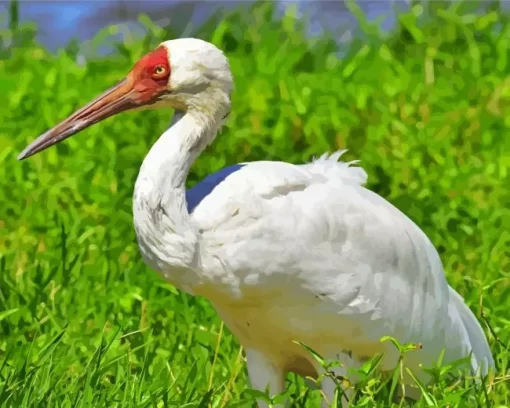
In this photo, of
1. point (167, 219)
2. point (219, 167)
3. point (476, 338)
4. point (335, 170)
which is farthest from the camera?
point (219, 167)

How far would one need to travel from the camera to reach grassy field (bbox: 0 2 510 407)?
4.62m

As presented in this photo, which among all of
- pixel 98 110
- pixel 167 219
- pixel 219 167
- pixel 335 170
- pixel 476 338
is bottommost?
pixel 476 338

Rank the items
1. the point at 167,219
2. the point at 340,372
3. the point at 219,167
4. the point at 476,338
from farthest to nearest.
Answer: the point at 219,167
the point at 476,338
the point at 340,372
the point at 167,219

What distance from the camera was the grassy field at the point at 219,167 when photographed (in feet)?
15.2

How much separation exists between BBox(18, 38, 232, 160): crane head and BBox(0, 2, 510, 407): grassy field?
718mm

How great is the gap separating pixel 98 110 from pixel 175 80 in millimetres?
306

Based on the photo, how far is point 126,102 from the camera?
175 inches

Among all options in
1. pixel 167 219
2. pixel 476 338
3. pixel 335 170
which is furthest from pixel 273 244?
pixel 476 338

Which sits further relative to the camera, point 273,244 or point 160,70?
point 160,70

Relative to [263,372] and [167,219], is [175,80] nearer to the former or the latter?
[167,219]

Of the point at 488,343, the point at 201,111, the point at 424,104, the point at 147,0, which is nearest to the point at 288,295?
the point at 201,111

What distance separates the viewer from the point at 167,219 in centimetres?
409

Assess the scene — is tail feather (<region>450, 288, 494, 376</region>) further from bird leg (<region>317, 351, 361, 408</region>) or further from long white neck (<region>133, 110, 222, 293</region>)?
long white neck (<region>133, 110, 222, 293</region>)

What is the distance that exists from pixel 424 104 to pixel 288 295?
10.6 feet
